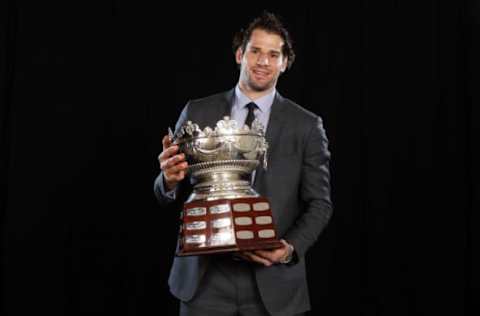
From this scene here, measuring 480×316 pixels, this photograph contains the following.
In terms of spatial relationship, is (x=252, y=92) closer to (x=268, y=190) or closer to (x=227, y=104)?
(x=227, y=104)

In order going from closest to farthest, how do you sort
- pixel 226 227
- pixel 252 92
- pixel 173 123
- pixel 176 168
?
pixel 226 227, pixel 176 168, pixel 252 92, pixel 173 123

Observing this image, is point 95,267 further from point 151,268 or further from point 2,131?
point 2,131

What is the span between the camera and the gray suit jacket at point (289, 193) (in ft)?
5.84

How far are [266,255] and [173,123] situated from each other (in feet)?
4.23

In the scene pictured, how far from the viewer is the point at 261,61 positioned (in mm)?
1936

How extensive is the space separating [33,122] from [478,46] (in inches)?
82.4

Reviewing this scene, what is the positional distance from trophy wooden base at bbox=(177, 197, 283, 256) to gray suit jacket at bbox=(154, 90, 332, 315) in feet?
0.64

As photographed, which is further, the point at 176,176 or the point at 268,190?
the point at 268,190

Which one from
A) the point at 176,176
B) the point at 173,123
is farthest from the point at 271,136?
the point at 173,123

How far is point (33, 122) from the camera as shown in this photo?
2598mm

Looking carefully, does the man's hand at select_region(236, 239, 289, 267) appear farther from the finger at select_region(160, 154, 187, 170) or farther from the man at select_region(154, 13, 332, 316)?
the finger at select_region(160, 154, 187, 170)

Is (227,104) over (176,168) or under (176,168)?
over

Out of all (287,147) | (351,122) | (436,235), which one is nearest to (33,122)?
(287,147)

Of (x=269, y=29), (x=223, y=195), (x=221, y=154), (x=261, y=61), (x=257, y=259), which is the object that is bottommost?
(x=257, y=259)
